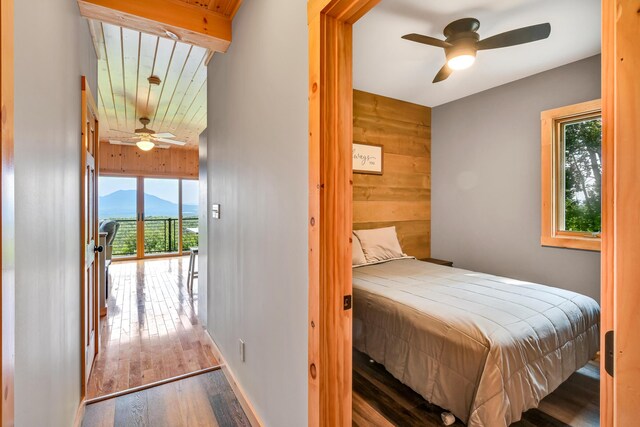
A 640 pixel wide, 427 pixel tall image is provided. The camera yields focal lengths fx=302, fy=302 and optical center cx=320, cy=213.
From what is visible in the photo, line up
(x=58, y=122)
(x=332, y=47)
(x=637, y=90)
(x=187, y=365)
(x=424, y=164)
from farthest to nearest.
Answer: (x=424, y=164) → (x=187, y=365) → (x=58, y=122) → (x=332, y=47) → (x=637, y=90)

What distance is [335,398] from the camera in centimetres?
112

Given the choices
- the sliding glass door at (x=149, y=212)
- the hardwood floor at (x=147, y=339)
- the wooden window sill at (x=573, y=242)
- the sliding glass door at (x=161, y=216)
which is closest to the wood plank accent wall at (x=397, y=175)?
the wooden window sill at (x=573, y=242)

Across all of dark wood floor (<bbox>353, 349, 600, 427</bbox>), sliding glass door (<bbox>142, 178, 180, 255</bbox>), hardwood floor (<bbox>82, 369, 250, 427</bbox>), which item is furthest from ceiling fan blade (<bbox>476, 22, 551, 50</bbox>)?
sliding glass door (<bbox>142, 178, 180, 255</bbox>)

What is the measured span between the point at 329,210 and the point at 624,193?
79cm

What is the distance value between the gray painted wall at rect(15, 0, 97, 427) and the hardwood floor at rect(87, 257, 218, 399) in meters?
0.55

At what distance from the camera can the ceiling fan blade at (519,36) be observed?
6.75 ft

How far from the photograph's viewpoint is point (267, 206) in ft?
5.15

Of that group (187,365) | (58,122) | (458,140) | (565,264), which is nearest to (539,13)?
(458,140)

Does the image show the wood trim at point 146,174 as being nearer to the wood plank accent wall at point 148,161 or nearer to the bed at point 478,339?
the wood plank accent wall at point 148,161

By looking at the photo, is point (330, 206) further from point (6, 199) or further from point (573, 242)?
point (573, 242)

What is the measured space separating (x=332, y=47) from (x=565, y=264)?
→ 3.18 metres

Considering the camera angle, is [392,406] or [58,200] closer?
[58,200]

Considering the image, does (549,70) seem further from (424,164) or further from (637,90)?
(637,90)

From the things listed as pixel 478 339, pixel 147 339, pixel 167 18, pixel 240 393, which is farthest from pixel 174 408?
pixel 167 18
